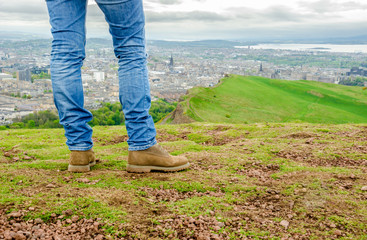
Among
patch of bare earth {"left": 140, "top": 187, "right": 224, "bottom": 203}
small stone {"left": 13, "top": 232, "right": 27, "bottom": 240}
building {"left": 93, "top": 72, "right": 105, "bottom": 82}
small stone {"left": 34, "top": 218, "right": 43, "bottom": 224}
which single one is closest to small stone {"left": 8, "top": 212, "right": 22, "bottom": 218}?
small stone {"left": 34, "top": 218, "right": 43, "bottom": 224}

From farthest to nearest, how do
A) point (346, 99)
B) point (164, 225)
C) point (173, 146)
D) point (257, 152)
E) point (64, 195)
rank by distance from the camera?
point (346, 99)
point (173, 146)
point (257, 152)
point (64, 195)
point (164, 225)

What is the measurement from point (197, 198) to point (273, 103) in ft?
128

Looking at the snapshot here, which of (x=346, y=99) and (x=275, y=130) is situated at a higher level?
(x=275, y=130)

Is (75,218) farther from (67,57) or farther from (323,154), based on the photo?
(323,154)

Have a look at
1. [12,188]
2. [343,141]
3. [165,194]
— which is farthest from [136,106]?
[343,141]

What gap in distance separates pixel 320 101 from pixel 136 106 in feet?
143

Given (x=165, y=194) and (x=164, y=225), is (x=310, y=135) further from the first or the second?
(x=164, y=225)

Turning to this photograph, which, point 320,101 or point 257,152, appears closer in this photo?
point 257,152

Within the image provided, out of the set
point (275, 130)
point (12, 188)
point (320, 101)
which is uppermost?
point (12, 188)

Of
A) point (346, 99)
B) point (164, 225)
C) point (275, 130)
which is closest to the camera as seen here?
point (164, 225)

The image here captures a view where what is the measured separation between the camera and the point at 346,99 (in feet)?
134

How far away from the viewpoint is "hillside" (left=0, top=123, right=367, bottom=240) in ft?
5.21

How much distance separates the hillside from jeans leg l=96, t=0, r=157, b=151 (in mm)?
469

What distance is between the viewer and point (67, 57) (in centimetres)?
241
